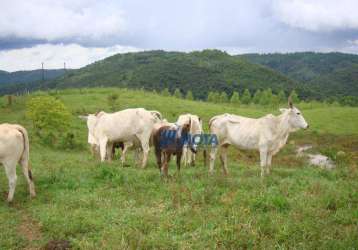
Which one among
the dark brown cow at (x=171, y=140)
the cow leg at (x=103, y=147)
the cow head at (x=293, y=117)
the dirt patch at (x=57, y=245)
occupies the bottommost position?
the dirt patch at (x=57, y=245)

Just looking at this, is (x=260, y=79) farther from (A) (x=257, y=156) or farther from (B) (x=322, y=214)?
(B) (x=322, y=214)

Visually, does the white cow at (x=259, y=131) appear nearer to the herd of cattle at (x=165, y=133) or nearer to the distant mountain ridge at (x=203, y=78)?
the herd of cattle at (x=165, y=133)

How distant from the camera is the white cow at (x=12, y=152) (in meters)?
11.2

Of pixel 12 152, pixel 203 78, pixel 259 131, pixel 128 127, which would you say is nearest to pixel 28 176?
pixel 12 152

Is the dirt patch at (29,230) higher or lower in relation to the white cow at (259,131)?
lower

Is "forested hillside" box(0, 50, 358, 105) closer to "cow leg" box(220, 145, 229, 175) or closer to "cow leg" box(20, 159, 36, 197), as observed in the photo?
"cow leg" box(220, 145, 229, 175)

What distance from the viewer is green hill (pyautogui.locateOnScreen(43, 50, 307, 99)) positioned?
134 metres

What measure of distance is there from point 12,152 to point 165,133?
14.5ft

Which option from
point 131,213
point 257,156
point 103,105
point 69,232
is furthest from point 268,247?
point 103,105

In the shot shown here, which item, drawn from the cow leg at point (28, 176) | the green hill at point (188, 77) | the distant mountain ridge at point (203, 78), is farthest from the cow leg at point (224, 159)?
the distant mountain ridge at point (203, 78)

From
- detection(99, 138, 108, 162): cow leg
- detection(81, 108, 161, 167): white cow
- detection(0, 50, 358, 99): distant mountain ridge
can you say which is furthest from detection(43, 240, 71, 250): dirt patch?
detection(0, 50, 358, 99): distant mountain ridge

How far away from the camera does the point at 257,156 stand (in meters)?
28.5

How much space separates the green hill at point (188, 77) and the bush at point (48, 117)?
96.0m

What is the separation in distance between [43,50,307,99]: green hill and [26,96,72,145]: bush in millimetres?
95961
